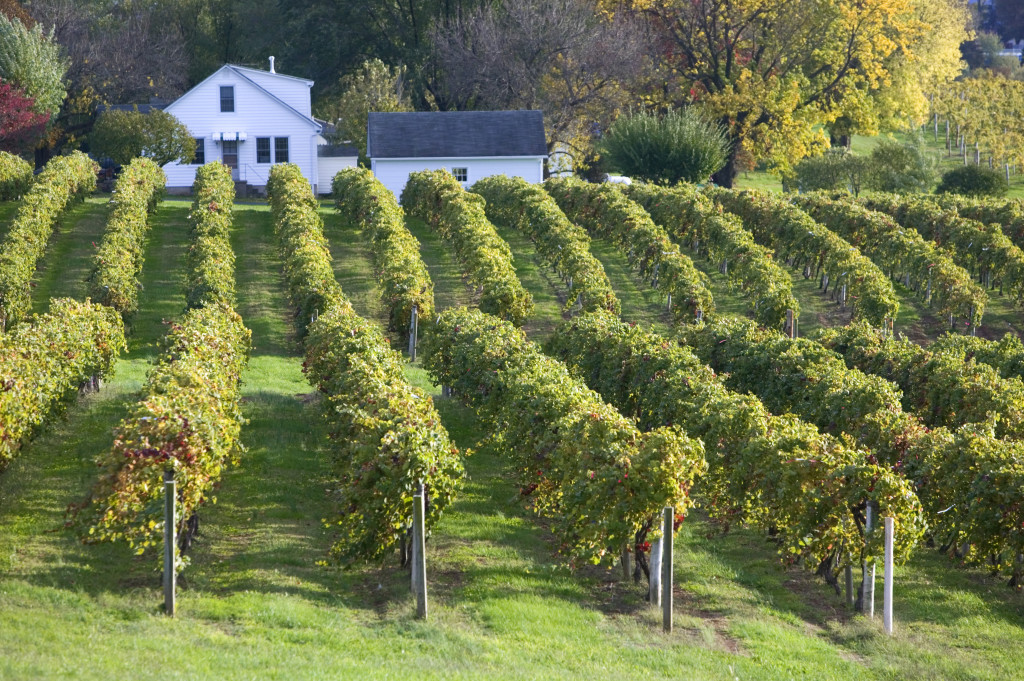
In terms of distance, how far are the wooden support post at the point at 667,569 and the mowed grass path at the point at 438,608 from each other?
20 cm

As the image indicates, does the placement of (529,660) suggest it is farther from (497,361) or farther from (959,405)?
(959,405)

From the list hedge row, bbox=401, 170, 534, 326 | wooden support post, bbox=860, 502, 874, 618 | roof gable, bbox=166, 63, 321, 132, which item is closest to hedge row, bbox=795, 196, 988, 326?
hedge row, bbox=401, 170, 534, 326

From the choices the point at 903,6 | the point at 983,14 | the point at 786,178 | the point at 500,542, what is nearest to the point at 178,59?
the point at 786,178

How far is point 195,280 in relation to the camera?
28.1 meters

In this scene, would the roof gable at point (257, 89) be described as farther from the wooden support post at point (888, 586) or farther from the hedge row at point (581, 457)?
the wooden support post at point (888, 586)

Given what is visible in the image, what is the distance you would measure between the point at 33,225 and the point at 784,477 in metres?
28.0

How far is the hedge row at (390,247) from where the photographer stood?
1109 inches

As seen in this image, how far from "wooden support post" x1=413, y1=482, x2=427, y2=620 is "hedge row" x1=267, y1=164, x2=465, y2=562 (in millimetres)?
220

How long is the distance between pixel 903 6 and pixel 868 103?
546 cm

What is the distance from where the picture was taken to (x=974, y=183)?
59500mm

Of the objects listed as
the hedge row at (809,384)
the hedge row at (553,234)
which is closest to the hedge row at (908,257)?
the hedge row at (553,234)

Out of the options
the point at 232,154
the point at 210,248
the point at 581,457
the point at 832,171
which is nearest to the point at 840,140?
the point at 832,171

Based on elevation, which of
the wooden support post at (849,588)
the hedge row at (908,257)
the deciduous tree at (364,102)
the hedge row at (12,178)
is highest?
the deciduous tree at (364,102)

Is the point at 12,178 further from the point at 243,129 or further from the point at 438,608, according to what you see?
the point at 438,608
